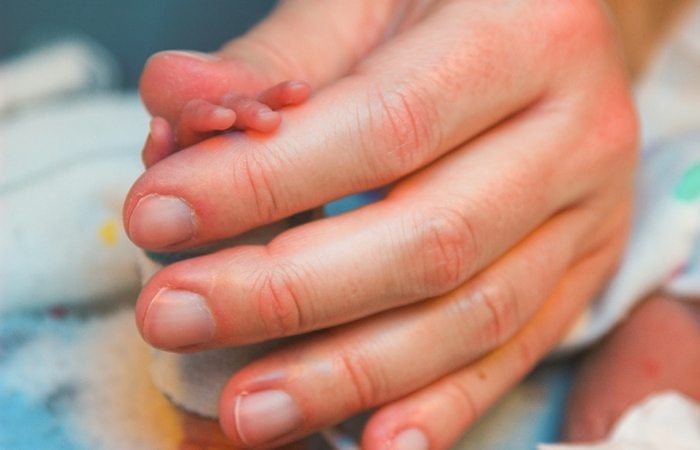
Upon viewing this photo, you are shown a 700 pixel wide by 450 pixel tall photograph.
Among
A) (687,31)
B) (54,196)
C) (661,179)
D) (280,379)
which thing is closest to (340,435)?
(280,379)

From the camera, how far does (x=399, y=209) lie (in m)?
0.37

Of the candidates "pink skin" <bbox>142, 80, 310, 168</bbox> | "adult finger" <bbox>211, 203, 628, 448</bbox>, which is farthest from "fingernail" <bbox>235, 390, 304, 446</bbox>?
"pink skin" <bbox>142, 80, 310, 168</bbox>

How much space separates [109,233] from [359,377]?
0.13 meters

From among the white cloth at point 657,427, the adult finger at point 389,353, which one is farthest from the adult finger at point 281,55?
the white cloth at point 657,427

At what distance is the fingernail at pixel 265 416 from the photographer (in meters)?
0.35

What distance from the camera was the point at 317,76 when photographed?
414 millimetres

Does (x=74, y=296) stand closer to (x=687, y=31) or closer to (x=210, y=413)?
(x=210, y=413)

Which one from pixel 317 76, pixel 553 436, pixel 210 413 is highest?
pixel 317 76

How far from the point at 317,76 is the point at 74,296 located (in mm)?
160

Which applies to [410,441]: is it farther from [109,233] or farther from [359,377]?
[109,233]

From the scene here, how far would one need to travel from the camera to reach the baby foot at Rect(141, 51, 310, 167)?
0.32 m

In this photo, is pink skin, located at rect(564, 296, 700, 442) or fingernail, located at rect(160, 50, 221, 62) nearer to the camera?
fingernail, located at rect(160, 50, 221, 62)

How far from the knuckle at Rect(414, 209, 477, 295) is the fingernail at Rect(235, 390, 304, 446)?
0.28ft

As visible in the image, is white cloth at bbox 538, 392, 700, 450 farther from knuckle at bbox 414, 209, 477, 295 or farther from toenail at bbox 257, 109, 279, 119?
toenail at bbox 257, 109, 279, 119
